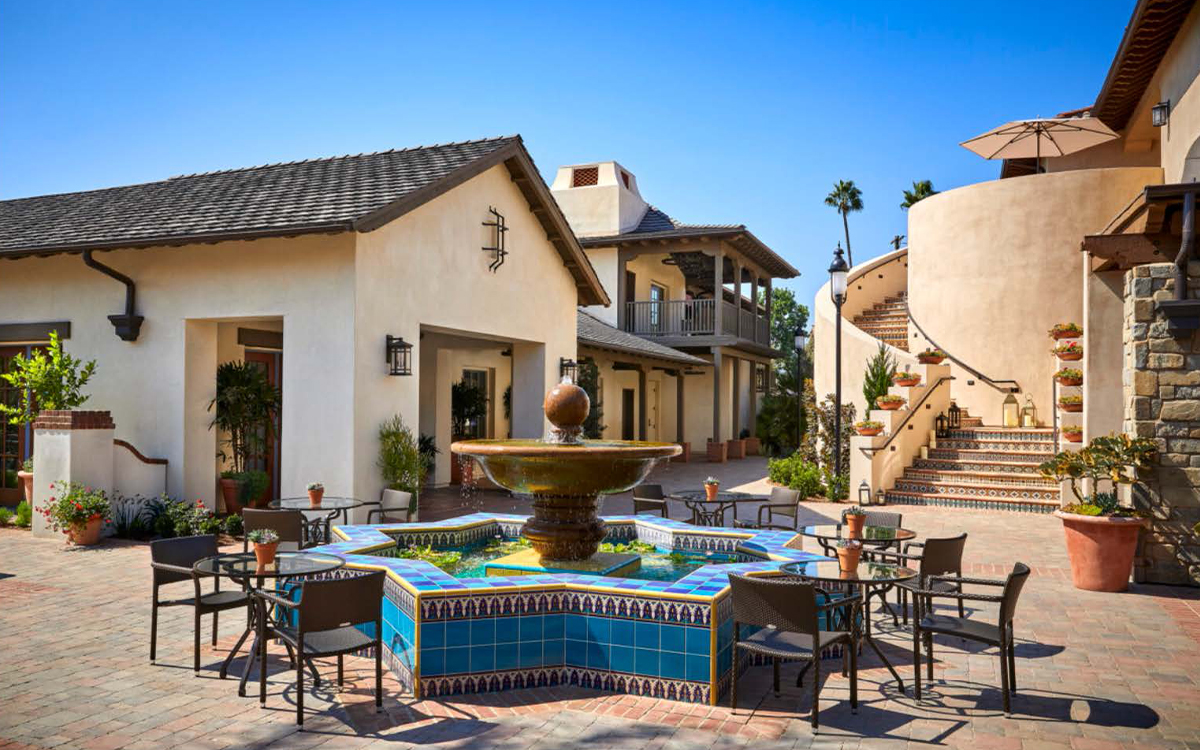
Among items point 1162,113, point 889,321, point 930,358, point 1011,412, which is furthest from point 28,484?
point 889,321

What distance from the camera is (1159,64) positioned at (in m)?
14.5

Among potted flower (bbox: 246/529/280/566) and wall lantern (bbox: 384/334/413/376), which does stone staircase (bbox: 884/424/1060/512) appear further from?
potted flower (bbox: 246/529/280/566)

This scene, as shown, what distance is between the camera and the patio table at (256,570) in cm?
526

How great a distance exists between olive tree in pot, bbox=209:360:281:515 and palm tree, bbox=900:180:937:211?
99.7 feet

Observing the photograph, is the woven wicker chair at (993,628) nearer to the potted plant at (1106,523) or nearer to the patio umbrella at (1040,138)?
the potted plant at (1106,523)

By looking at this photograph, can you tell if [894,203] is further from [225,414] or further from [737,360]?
[225,414]

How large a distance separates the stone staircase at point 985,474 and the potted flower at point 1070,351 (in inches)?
72.1

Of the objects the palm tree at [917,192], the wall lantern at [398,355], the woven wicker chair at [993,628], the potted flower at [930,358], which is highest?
the palm tree at [917,192]

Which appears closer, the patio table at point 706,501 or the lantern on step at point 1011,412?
the patio table at point 706,501

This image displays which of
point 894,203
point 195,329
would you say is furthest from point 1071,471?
point 894,203

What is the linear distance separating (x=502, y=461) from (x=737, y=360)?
2323 cm

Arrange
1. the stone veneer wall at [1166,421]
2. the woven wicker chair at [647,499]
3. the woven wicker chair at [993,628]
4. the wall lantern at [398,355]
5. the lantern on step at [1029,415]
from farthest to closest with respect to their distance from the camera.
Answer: the lantern on step at [1029,415] < the wall lantern at [398,355] < the woven wicker chair at [647,499] < the stone veneer wall at [1166,421] < the woven wicker chair at [993,628]

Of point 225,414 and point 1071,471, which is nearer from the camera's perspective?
point 1071,471

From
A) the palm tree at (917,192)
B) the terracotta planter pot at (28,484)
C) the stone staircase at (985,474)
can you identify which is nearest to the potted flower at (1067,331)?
the stone staircase at (985,474)
